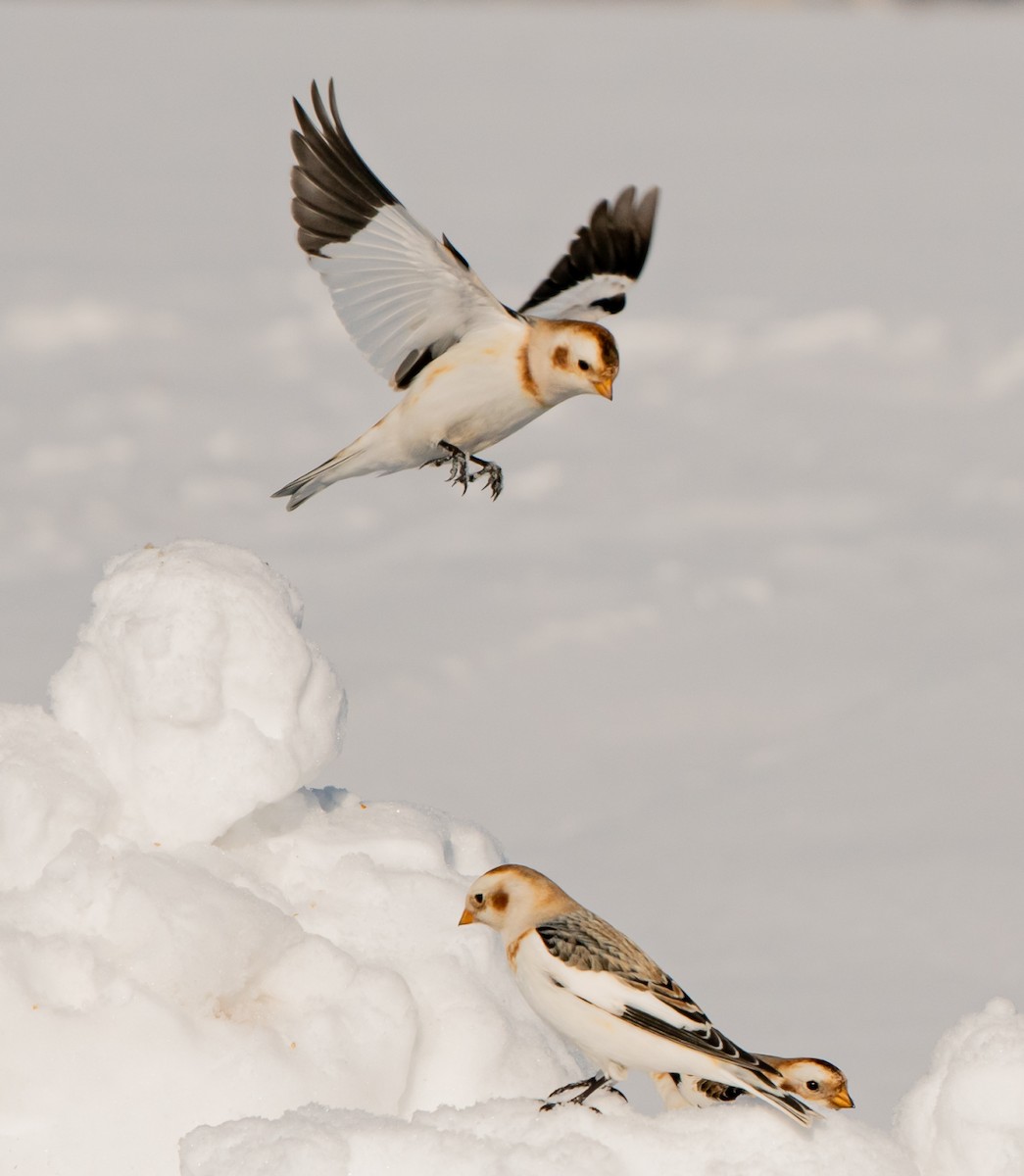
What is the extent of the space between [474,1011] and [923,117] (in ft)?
75.6

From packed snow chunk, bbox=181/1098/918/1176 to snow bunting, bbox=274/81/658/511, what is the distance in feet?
7.10

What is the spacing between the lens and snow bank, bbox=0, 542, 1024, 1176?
2715 mm

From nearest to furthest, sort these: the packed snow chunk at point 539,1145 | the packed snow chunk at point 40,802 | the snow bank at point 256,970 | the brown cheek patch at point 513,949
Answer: the packed snow chunk at point 539,1145 → the snow bank at point 256,970 → the brown cheek patch at point 513,949 → the packed snow chunk at point 40,802

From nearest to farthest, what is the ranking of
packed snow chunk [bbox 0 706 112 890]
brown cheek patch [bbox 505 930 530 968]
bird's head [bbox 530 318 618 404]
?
brown cheek patch [bbox 505 930 530 968]
packed snow chunk [bbox 0 706 112 890]
bird's head [bbox 530 318 618 404]

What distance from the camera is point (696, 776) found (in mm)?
7355

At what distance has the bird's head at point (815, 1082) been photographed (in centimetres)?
285

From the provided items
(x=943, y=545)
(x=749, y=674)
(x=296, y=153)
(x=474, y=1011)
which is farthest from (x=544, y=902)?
(x=943, y=545)

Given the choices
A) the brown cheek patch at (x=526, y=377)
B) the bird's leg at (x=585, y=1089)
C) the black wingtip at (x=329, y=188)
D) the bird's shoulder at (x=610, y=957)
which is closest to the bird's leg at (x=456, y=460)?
the brown cheek patch at (x=526, y=377)

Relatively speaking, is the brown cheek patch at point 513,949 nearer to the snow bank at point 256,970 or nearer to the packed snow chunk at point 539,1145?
the snow bank at point 256,970

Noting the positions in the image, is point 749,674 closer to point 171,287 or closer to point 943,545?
point 943,545

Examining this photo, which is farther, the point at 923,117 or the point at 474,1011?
the point at 923,117

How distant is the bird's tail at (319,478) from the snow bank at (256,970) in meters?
1.43

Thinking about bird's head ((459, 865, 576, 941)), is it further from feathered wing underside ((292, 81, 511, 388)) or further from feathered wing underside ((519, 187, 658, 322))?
feathered wing underside ((519, 187, 658, 322))

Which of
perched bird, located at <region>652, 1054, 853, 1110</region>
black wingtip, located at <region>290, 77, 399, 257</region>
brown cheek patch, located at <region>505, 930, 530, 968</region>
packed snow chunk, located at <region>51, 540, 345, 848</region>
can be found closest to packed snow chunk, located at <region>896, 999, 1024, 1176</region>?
perched bird, located at <region>652, 1054, 853, 1110</region>
